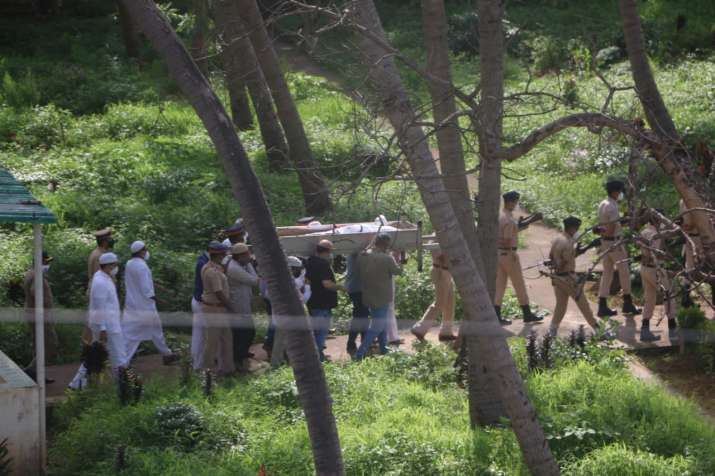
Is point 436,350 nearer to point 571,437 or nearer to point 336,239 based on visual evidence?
point 336,239

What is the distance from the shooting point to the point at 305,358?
7414 mm

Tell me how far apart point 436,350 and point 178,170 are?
8645 mm

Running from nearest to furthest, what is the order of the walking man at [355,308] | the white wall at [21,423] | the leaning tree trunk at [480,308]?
the leaning tree trunk at [480,308]
the white wall at [21,423]
the walking man at [355,308]

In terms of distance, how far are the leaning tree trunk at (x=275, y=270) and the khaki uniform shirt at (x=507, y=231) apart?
6.48 metres

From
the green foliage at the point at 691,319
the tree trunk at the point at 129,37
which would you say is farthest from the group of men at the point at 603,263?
the tree trunk at the point at 129,37

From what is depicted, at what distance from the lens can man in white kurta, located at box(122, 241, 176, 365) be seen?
11891mm

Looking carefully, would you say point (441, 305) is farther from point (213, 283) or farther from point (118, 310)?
point (118, 310)

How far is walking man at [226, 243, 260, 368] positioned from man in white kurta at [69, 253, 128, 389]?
1.27 meters

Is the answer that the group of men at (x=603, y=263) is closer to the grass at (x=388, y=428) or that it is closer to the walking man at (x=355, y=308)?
the grass at (x=388, y=428)

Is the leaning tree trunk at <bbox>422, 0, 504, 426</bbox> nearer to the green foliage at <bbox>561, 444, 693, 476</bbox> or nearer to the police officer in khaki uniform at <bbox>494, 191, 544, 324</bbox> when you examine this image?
the green foliage at <bbox>561, 444, 693, 476</bbox>

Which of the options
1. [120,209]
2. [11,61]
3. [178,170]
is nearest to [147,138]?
[178,170]

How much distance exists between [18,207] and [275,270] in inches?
152

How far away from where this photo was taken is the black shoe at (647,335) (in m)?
12.7

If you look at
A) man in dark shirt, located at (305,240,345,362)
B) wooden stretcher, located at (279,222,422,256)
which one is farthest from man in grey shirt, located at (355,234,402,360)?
man in dark shirt, located at (305,240,345,362)
